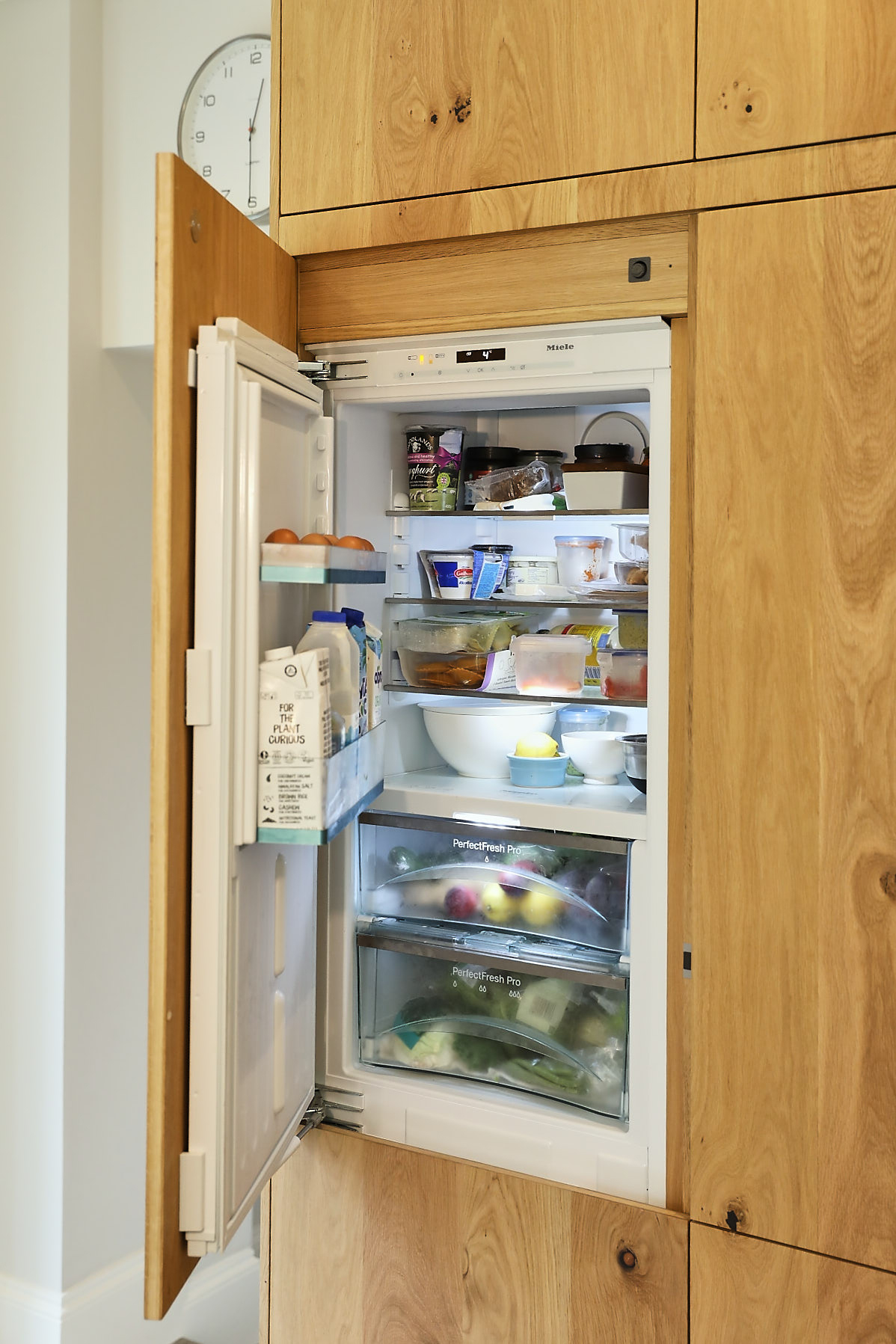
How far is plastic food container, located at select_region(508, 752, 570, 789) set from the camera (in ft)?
5.41

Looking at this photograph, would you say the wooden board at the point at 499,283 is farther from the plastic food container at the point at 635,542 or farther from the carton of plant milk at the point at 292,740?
the carton of plant milk at the point at 292,740

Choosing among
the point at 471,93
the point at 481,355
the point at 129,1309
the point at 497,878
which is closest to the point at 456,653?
the point at 497,878

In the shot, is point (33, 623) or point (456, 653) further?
point (33, 623)

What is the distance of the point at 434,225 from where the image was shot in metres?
1.46

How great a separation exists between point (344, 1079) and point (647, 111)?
1437mm

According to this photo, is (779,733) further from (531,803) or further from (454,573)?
(454,573)

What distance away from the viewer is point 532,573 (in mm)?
1740

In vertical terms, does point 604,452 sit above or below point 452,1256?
above

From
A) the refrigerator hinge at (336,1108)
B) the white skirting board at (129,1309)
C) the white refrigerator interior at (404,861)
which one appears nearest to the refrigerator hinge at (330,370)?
the white refrigerator interior at (404,861)

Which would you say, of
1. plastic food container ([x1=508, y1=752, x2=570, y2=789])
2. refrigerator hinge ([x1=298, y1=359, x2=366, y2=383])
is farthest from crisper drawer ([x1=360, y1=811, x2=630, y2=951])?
refrigerator hinge ([x1=298, y1=359, x2=366, y2=383])

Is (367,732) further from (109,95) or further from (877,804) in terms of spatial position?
(109,95)

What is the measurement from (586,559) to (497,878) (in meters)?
0.52

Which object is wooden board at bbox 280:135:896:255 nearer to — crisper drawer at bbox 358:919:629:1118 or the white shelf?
the white shelf

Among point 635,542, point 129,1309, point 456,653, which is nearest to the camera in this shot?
point 635,542
